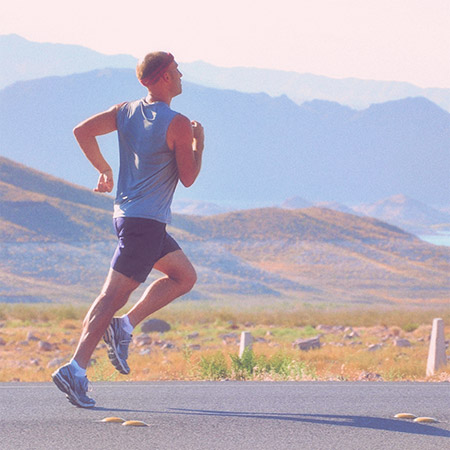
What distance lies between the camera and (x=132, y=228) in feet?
20.4

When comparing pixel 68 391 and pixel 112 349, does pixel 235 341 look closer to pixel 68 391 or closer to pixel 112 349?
pixel 112 349

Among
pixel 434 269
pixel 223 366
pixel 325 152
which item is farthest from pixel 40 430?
pixel 325 152

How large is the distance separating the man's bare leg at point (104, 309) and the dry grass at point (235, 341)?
4056mm

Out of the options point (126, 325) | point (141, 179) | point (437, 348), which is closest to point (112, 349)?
point (126, 325)

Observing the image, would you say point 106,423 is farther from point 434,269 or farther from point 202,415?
point 434,269

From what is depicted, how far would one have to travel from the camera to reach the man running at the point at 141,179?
621 cm

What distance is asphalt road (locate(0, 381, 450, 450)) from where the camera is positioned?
5.61 meters

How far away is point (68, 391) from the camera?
6289 millimetres

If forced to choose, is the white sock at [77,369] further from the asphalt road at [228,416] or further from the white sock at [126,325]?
the white sock at [126,325]

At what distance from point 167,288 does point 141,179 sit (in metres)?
0.87

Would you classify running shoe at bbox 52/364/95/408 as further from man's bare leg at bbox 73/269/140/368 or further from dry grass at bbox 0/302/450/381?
dry grass at bbox 0/302/450/381

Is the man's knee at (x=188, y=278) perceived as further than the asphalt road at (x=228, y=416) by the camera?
Yes

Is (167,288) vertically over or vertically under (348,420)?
over

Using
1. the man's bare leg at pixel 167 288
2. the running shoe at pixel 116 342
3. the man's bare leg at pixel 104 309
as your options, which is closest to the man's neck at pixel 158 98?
the man's bare leg at pixel 167 288
